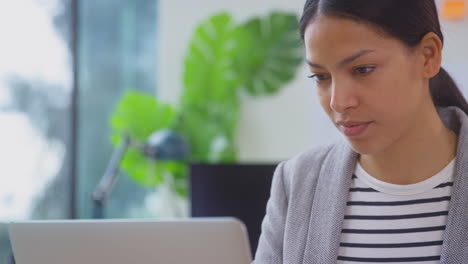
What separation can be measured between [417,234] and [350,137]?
0.24 m

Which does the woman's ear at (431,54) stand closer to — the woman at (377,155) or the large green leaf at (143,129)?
the woman at (377,155)

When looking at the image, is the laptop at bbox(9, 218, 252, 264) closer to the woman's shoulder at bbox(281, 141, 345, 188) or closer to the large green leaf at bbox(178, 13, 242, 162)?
the woman's shoulder at bbox(281, 141, 345, 188)

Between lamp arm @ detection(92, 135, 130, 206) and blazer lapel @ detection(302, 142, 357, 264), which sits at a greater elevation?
blazer lapel @ detection(302, 142, 357, 264)

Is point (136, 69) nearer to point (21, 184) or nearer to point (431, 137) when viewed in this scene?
point (21, 184)

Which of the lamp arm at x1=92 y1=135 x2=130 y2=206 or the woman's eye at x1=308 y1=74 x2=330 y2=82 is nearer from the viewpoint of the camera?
the woman's eye at x1=308 y1=74 x2=330 y2=82

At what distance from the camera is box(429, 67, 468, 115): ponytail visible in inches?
59.5

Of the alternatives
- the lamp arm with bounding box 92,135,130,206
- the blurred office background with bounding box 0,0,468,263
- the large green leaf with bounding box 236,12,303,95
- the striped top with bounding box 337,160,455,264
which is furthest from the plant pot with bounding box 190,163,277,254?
the large green leaf with bounding box 236,12,303,95

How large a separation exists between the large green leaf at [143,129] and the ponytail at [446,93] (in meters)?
3.02

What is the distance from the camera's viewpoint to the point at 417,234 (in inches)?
54.6

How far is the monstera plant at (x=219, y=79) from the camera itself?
14.8 feet

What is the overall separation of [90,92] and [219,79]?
0.82 metres

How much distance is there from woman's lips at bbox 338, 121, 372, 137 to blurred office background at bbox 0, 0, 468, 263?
244cm

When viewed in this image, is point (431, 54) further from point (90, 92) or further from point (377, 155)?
point (90, 92)

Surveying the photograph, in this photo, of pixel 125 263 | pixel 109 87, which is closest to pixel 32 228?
pixel 125 263
